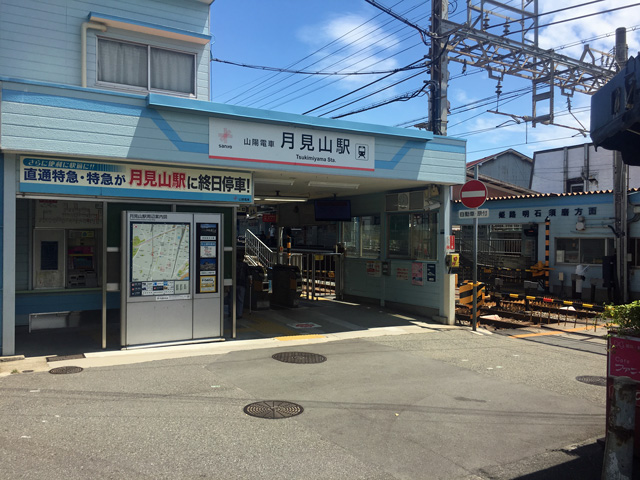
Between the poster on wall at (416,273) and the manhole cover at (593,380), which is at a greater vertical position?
the poster on wall at (416,273)

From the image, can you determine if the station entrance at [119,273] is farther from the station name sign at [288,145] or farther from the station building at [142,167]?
the station name sign at [288,145]

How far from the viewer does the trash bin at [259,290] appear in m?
13.4

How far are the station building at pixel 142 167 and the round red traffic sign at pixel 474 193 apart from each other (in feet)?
2.08

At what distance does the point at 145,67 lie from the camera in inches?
416

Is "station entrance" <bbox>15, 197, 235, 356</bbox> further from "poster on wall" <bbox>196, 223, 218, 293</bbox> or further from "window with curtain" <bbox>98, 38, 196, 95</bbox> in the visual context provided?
"window with curtain" <bbox>98, 38, 196, 95</bbox>

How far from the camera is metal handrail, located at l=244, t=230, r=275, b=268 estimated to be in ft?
58.9

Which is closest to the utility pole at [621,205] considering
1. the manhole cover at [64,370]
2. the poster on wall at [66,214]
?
the poster on wall at [66,214]

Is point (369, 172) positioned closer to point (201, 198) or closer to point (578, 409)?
point (201, 198)

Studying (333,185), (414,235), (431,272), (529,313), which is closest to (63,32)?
(333,185)

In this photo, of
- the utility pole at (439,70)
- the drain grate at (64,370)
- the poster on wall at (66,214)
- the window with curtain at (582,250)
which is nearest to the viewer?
the drain grate at (64,370)

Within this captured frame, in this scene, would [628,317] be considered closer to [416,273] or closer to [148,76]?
[416,273]

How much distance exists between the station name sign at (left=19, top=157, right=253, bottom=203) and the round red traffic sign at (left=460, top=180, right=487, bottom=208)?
496 cm

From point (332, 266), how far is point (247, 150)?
32.6 feet

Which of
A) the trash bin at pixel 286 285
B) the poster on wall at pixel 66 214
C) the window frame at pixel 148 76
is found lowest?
the trash bin at pixel 286 285
